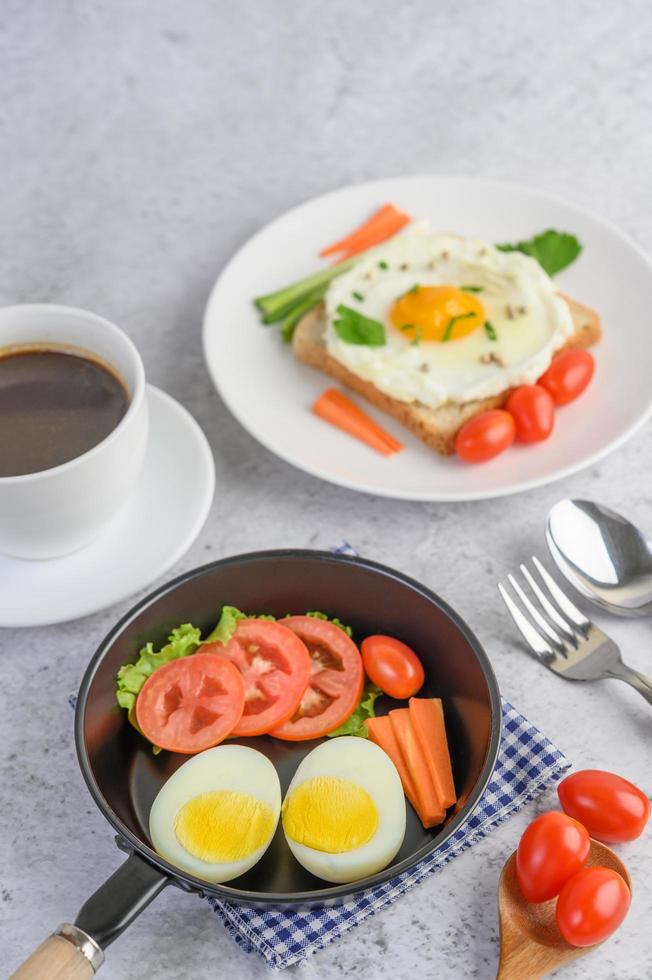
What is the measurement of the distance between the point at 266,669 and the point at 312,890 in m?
0.48

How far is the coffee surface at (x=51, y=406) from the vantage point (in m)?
2.46

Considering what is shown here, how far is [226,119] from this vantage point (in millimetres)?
4340

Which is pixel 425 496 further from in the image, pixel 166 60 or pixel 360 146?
pixel 166 60

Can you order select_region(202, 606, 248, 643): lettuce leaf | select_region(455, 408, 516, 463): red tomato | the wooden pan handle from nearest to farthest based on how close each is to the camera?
1. the wooden pan handle
2. select_region(202, 606, 248, 643): lettuce leaf
3. select_region(455, 408, 516, 463): red tomato

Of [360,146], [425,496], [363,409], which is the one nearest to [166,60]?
[360,146]

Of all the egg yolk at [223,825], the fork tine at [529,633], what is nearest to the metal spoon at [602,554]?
the fork tine at [529,633]

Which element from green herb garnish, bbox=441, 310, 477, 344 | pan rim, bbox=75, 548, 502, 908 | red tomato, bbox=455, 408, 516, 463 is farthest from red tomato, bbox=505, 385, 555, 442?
pan rim, bbox=75, 548, 502, 908

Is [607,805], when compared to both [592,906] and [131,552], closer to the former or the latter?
[592,906]

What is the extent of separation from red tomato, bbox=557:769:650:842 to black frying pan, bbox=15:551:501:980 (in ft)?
0.79

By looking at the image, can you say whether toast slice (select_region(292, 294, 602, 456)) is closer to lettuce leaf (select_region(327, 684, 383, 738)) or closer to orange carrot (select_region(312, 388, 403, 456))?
orange carrot (select_region(312, 388, 403, 456))

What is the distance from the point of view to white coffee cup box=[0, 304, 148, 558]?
2385 mm

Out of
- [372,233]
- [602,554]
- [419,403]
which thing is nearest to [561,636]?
[602,554]

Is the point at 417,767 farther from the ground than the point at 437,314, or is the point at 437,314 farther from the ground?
the point at 437,314

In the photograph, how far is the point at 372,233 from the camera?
362cm
